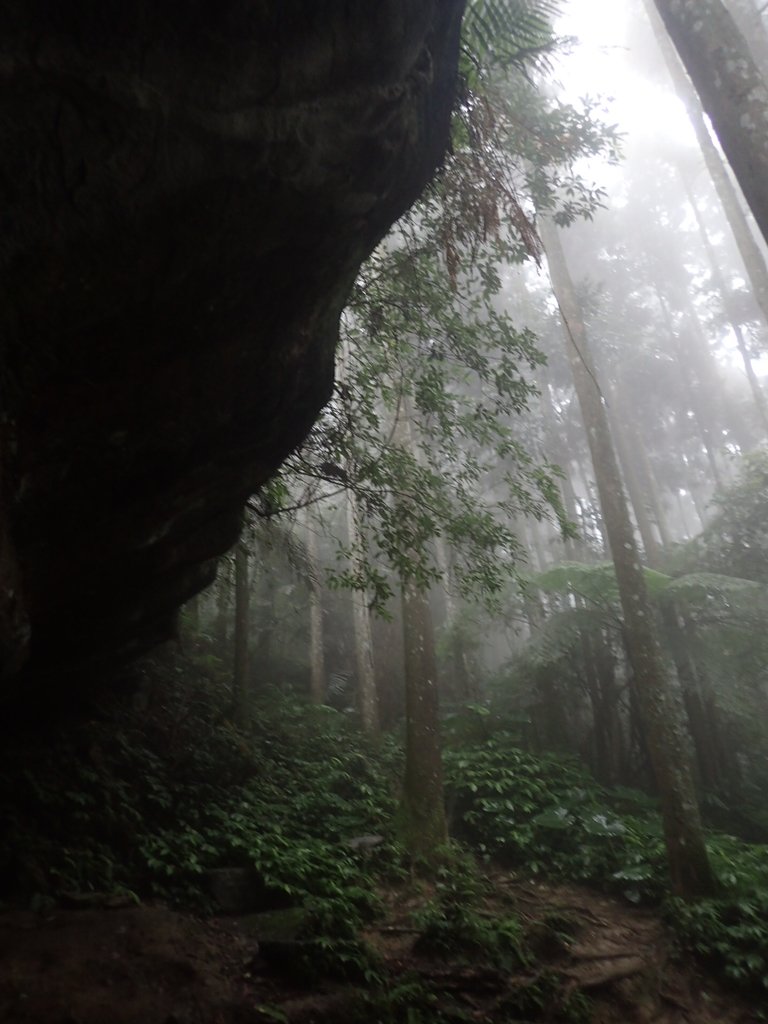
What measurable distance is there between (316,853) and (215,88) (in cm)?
768

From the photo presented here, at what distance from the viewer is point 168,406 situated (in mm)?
4340

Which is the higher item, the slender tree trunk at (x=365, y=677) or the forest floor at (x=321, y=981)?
the slender tree trunk at (x=365, y=677)

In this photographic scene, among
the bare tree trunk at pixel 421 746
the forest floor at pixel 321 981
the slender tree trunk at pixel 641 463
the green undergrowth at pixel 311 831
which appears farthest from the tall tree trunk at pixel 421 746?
the slender tree trunk at pixel 641 463

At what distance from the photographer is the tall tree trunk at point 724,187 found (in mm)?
13312

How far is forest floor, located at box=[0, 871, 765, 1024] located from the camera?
5.02 m

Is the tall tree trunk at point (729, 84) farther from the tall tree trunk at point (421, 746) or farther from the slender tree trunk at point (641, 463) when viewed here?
the slender tree trunk at point (641, 463)

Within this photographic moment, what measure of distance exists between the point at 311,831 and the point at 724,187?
1855cm

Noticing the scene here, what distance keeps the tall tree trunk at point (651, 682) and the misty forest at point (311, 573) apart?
2.1 inches

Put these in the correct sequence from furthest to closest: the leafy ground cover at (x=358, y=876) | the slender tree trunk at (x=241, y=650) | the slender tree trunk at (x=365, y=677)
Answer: the slender tree trunk at (x=365, y=677) < the slender tree trunk at (x=241, y=650) < the leafy ground cover at (x=358, y=876)

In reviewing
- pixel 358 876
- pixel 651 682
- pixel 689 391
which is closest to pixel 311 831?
pixel 358 876

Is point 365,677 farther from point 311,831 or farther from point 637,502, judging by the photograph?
point 637,502

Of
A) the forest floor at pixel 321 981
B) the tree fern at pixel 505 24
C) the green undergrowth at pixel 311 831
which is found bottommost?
the forest floor at pixel 321 981

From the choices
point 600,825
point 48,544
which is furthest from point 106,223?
point 600,825

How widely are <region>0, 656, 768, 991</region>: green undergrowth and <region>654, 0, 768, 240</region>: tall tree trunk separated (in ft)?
21.7
